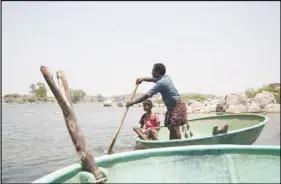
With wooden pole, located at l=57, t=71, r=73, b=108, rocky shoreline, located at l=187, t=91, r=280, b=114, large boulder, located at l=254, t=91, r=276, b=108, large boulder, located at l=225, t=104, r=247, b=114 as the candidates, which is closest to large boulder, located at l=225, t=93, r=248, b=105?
rocky shoreline, located at l=187, t=91, r=280, b=114

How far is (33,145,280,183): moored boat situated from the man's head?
2.56 metres

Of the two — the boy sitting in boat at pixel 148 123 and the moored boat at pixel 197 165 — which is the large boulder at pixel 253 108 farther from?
the moored boat at pixel 197 165

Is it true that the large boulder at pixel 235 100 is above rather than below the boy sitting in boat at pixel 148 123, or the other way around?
below

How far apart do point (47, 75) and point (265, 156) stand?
2.38m

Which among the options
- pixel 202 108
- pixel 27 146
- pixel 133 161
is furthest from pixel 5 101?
pixel 133 161

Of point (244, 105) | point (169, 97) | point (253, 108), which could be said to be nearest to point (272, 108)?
point (253, 108)

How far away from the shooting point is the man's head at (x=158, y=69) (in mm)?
5504


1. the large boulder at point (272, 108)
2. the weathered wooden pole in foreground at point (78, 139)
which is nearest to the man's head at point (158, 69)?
the weathered wooden pole in foreground at point (78, 139)

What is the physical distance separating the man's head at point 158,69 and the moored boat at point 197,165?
2.56 meters

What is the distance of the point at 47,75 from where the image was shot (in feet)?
8.02

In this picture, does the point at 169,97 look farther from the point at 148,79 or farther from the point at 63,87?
the point at 63,87

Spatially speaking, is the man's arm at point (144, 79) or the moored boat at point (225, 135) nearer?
the moored boat at point (225, 135)

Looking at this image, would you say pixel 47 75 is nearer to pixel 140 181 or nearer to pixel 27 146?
pixel 140 181

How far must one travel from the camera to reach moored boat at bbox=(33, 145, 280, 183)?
288cm
